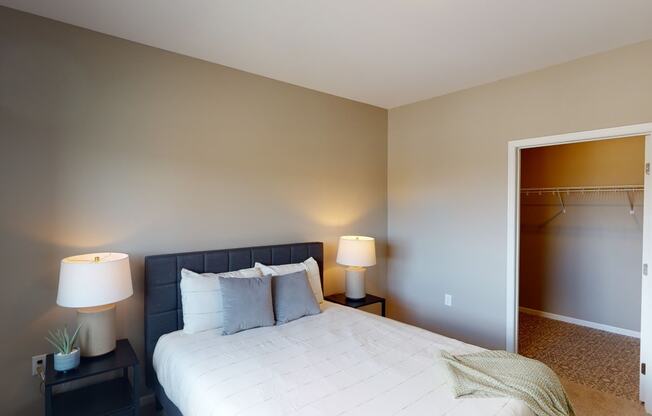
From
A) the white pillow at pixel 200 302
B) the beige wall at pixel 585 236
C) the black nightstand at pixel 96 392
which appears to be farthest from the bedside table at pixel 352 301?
the beige wall at pixel 585 236

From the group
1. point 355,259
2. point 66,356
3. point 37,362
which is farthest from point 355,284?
point 37,362

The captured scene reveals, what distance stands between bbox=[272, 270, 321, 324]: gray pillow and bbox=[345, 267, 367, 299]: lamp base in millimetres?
724

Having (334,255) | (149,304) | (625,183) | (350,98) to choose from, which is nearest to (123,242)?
(149,304)

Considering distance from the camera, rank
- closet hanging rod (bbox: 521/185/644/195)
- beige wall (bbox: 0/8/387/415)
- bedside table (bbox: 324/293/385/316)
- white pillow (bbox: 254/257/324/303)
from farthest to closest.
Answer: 1. closet hanging rod (bbox: 521/185/644/195)
2. bedside table (bbox: 324/293/385/316)
3. white pillow (bbox: 254/257/324/303)
4. beige wall (bbox: 0/8/387/415)

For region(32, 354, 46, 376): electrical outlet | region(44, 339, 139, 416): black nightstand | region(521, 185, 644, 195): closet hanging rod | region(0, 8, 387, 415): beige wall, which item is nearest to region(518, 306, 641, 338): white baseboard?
region(521, 185, 644, 195): closet hanging rod

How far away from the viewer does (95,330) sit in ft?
6.89

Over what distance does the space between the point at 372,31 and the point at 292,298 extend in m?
1.94

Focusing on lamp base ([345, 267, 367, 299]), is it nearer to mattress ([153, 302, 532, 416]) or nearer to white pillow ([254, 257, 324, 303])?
white pillow ([254, 257, 324, 303])

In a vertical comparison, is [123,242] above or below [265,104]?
below

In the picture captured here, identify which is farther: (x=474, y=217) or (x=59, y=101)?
(x=474, y=217)

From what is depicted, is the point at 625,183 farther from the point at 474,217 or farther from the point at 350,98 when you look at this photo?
the point at 350,98

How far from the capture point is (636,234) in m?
3.88

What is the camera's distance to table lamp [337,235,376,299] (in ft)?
11.1

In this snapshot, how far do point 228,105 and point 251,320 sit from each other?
174cm
